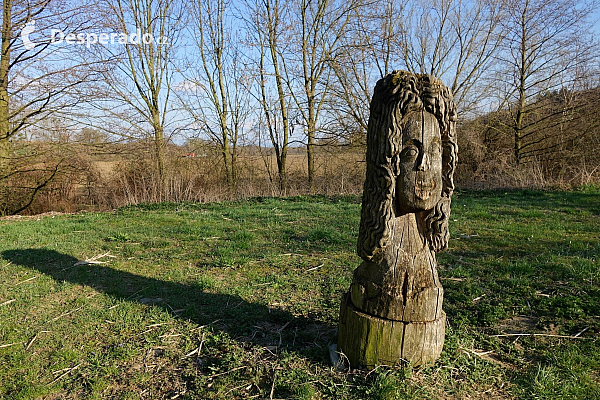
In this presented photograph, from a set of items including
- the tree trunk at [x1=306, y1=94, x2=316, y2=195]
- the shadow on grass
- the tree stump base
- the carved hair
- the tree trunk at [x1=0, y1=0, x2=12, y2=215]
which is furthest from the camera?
the tree trunk at [x1=306, y1=94, x2=316, y2=195]

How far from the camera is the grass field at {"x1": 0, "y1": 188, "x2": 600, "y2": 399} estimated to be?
9.47 ft

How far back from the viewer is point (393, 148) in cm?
270

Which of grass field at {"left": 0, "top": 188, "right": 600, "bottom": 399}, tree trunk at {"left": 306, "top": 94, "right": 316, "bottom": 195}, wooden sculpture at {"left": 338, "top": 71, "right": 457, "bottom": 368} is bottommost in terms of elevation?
grass field at {"left": 0, "top": 188, "right": 600, "bottom": 399}

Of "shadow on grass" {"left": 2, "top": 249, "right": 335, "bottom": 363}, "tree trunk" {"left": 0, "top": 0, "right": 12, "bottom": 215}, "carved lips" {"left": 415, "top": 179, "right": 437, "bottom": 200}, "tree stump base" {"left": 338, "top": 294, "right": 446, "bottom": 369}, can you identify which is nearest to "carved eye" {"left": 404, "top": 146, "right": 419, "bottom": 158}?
"carved lips" {"left": 415, "top": 179, "right": 437, "bottom": 200}

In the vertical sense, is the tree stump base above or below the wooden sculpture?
below

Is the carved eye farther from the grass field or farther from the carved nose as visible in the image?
the grass field

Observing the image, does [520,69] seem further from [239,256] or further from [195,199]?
[239,256]

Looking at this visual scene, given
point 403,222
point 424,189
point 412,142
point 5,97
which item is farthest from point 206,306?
point 5,97

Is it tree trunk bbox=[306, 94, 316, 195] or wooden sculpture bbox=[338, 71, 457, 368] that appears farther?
tree trunk bbox=[306, 94, 316, 195]

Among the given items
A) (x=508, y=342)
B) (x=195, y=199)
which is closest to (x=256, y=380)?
(x=508, y=342)

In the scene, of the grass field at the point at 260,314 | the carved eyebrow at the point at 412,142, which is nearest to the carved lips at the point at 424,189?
the carved eyebrow at the point at 412,142

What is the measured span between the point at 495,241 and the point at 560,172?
10.0 metres

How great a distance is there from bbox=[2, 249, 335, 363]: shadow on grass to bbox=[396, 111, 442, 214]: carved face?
1.53 metres

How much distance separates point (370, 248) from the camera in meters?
2.85
